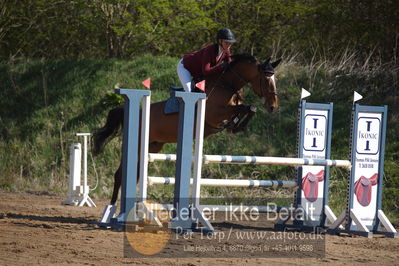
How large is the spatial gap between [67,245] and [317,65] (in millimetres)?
9564

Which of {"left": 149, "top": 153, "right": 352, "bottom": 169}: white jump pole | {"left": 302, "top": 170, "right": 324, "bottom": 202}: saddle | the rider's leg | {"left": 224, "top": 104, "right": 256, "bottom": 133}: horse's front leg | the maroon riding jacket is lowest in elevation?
{"left": 302, "top": 170, "right": 324, "bottom": 202}: saddle

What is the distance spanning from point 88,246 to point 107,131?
2.79 m

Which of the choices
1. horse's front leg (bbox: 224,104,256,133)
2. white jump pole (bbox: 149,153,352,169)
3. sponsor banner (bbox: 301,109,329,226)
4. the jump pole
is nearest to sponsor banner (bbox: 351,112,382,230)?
white jump pole (bbox: 149,153,352,169)

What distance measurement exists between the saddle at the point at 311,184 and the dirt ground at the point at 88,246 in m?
0.51

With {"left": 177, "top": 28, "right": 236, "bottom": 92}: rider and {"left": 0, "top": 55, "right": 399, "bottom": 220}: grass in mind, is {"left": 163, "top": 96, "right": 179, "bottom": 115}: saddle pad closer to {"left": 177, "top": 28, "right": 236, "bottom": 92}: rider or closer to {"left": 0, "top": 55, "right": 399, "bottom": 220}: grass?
{"left": 177, "top": 28, "right": 236, "bottom": 92}: rider

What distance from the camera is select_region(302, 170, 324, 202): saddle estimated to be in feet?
21.6

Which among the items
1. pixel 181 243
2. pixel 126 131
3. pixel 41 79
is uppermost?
pixel 41 79

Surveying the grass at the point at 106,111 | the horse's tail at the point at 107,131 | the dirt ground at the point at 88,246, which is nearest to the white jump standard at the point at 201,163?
the dirt ground at the point at 88,246

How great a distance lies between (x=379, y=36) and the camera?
1412 centimetres

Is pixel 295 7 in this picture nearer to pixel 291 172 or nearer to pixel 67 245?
pixel 291 172

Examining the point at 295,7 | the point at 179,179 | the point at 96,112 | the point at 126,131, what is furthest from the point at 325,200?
the point at 295,7

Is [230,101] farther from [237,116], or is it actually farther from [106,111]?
[106,111]

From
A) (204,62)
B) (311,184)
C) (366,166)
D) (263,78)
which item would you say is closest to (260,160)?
(311,184)

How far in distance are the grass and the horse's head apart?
9.06 feet
